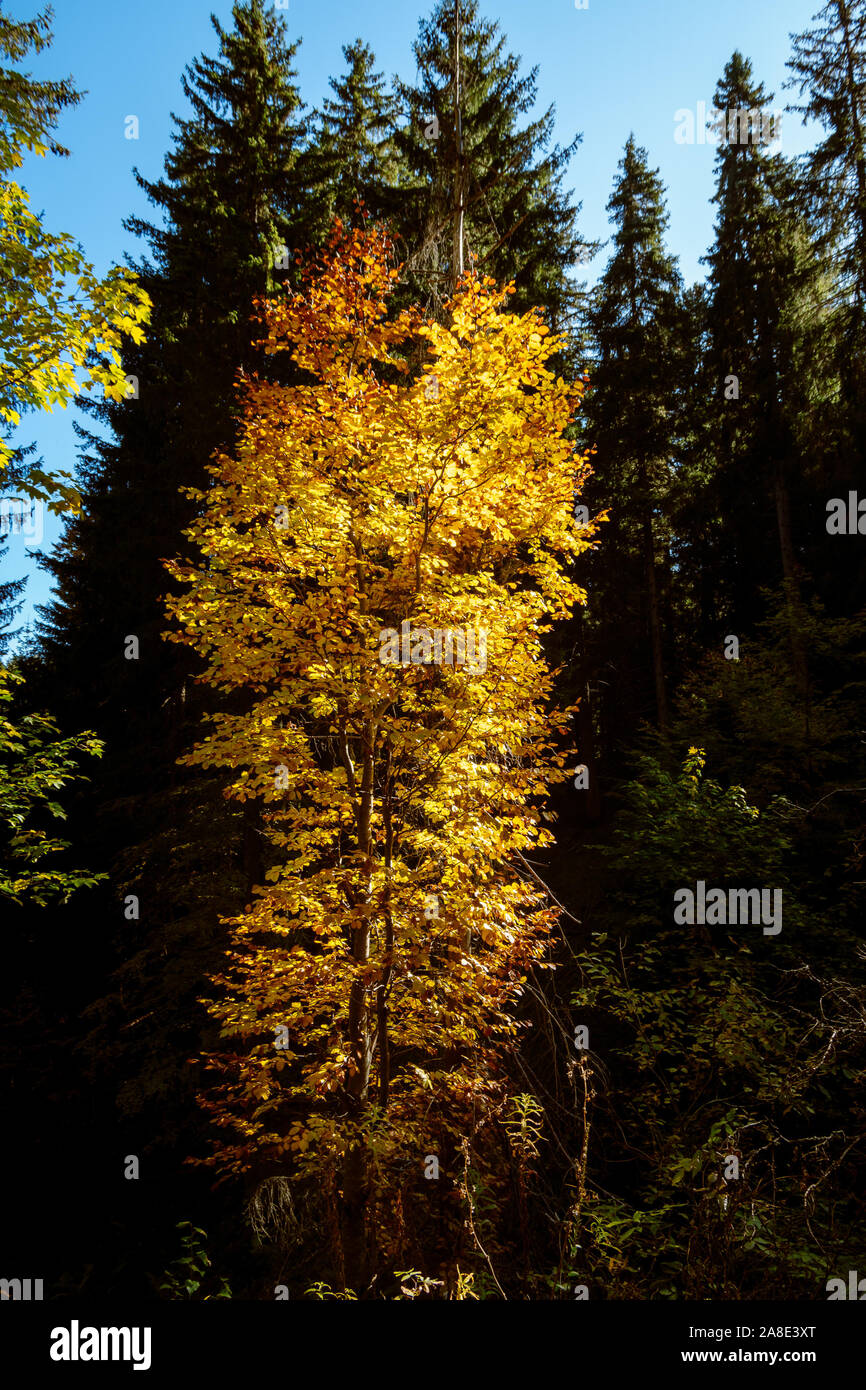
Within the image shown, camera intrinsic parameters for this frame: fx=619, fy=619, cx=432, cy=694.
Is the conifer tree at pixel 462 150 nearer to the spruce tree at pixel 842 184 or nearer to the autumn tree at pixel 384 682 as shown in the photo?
the autumn tree at pixel 384 682

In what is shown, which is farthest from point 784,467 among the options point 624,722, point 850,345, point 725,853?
point 725,853

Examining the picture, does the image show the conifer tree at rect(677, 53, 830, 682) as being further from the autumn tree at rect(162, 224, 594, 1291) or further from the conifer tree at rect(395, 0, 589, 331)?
the autumn tree at rect(162, 224, 594, 1291)

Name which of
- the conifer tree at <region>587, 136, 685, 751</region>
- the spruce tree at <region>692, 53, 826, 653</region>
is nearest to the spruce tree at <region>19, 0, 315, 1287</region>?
the conifer tree at <region>587, 136, 685, 751</region>

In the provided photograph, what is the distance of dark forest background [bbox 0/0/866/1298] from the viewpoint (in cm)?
780

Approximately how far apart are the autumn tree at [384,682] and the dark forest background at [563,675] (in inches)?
37.0

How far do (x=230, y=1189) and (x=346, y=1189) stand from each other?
18.1 feet

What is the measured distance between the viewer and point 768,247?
13773mm

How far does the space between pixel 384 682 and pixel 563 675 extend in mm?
11461

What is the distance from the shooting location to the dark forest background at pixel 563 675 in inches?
307

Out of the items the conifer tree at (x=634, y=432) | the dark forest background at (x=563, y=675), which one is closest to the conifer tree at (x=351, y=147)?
the dark forest background at (x=563, y=675)

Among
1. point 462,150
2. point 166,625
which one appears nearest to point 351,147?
point 462,150

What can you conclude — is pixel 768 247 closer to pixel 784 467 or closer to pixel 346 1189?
pixel 784 467

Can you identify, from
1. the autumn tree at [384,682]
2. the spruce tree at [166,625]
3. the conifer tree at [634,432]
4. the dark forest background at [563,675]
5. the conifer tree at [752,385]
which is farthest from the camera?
the conifer tree at [634,432]
